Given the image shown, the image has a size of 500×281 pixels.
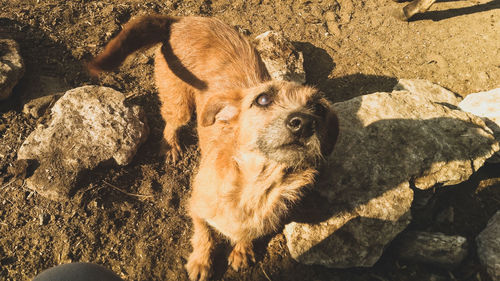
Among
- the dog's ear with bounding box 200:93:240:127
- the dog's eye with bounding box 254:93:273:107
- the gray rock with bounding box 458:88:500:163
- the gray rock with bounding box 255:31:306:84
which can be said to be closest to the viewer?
the dog's eye with bounding box 254:93:273:107

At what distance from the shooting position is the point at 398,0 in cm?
600

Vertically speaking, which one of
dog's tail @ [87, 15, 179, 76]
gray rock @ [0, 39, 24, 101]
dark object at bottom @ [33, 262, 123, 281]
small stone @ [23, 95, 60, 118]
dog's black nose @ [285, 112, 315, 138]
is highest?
dog's black nose @ [285, 112, 315, 138]

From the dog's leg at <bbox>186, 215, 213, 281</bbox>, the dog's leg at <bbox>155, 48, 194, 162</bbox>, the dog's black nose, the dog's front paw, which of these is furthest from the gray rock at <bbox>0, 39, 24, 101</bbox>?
the dog's black nose

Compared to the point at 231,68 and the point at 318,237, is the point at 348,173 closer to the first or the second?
the point at 318,237

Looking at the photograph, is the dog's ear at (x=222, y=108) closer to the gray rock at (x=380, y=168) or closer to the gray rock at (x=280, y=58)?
the gray rock at (x=380, y=168)

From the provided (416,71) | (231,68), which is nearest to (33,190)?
(231,68)

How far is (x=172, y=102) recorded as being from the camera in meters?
3.73

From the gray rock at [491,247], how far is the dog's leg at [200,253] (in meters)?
2.81

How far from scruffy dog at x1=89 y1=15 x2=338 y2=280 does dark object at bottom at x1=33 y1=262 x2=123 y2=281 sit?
0.99 m

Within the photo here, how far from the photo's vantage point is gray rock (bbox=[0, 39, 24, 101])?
11.3 feet

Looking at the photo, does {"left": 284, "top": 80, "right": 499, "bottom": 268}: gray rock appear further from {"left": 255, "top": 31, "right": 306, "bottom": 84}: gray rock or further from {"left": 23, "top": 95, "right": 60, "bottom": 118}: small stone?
{"left": 23, "top": 95, "right": 60, "bottom": 118}: small stone

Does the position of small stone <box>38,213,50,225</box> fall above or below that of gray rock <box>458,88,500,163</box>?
below

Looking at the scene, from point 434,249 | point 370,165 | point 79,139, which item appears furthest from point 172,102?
point 434,249

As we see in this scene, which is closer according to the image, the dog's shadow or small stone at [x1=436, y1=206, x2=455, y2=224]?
the dog's shadow
